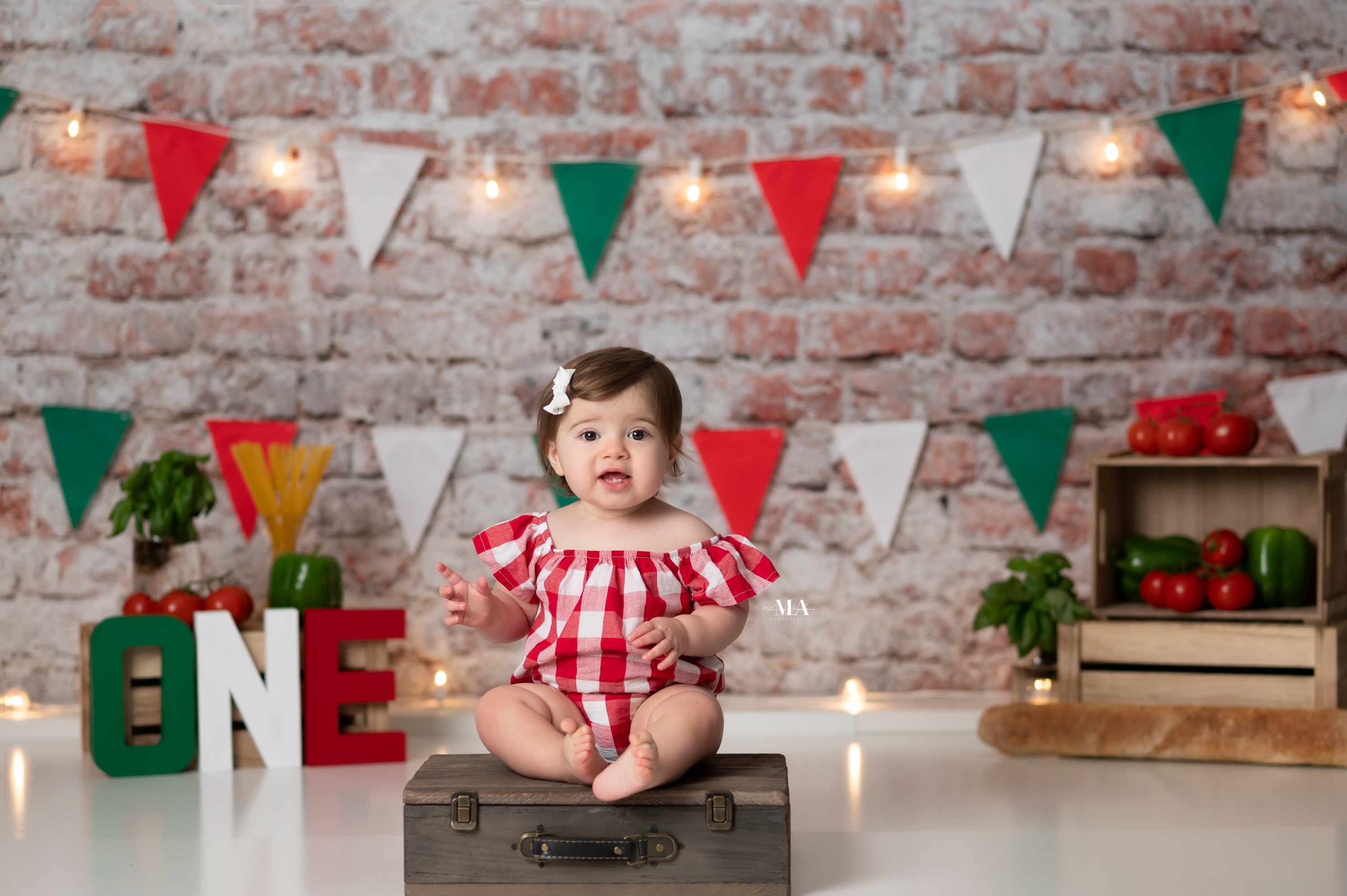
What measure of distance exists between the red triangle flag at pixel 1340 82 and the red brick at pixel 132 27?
2307 millimetres

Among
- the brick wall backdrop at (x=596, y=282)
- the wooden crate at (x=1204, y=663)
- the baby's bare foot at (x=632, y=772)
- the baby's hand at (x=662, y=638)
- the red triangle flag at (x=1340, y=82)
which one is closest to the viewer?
the baby's bare foot at (x=632, y=772)

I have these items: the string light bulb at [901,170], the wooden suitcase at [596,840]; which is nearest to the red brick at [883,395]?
the string light bulb at [901,170]

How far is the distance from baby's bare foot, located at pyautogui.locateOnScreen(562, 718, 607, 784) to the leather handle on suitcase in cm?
7

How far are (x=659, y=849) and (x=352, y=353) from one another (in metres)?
1.50

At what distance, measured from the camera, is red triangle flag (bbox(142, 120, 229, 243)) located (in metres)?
2.55

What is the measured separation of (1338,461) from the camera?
7.61ft

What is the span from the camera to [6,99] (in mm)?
2561

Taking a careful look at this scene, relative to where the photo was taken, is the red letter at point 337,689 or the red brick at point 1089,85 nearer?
the red letter at point 337,689

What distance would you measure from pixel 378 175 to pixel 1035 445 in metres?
1.44

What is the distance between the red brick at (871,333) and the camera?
2.57m

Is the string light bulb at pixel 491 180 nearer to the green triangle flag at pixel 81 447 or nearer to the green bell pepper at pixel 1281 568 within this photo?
the green triangle flag at pixel 81 447

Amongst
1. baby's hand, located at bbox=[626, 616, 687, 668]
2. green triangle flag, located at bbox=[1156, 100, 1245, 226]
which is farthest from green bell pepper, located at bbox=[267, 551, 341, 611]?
green triangle flag, located at bbox=[1156, 100, 1245, 226]

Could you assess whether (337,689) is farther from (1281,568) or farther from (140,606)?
(1281,568)

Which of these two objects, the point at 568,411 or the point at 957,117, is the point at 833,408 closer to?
the point at 957,117
